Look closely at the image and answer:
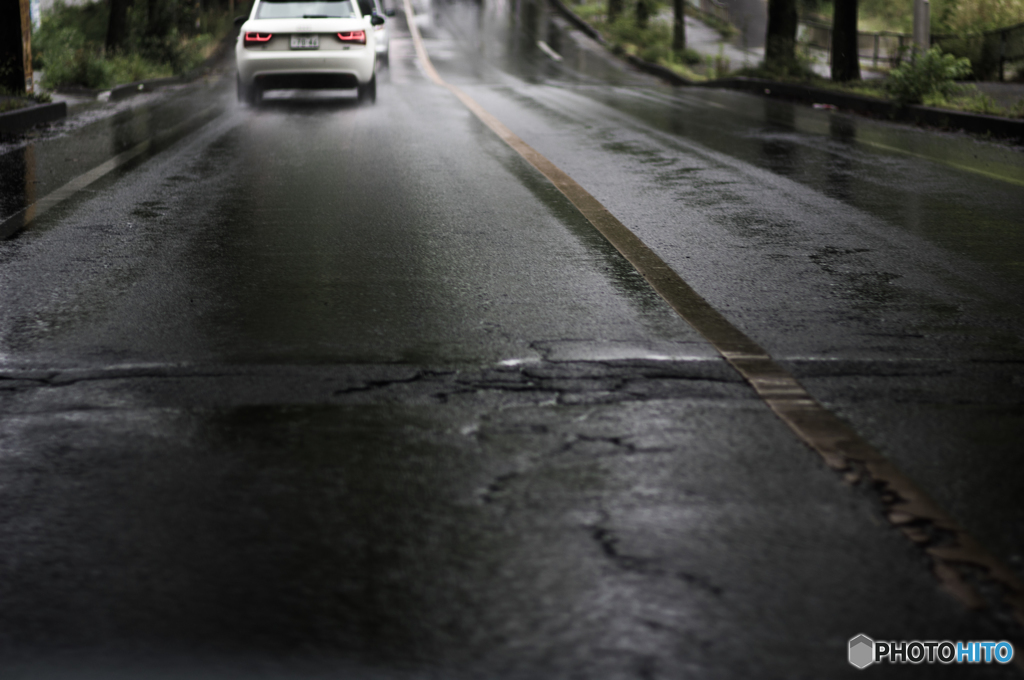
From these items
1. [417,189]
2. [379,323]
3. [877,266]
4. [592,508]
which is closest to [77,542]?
[592,508]

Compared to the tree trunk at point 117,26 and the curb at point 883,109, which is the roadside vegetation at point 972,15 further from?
the tree trunk at point 117,26

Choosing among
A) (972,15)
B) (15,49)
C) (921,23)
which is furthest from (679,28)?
(15,49)

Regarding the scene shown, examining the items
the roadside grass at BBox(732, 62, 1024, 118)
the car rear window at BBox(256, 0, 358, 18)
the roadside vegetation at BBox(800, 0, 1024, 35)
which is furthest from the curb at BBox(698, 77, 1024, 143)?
the car rear window at BBox(256, 0, 358, 18)

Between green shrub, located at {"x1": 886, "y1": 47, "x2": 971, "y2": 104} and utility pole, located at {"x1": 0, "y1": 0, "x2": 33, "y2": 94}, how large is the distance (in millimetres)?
12738

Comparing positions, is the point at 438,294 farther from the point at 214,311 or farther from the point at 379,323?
the point at 214,311

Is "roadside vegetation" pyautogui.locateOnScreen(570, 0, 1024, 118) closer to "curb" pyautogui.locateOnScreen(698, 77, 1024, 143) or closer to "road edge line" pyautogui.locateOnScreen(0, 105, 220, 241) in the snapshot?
"curb" pyautogui.locateOnScreen(698, 77, 1024, 143)

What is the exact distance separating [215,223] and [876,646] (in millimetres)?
6062

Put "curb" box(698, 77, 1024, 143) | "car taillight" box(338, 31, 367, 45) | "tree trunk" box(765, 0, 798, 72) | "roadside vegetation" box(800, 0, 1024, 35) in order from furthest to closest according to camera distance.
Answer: "roadside vegetation" box(800, 0, 1024, 35)
"tree trunk" box(765, 0, 798, 72)
"car taillight" box(338, 31, 367, 45)
"curb" box(698, 77, 1024, 143)

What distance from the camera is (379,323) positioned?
5.09 metres

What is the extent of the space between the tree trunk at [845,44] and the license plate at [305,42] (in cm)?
1047

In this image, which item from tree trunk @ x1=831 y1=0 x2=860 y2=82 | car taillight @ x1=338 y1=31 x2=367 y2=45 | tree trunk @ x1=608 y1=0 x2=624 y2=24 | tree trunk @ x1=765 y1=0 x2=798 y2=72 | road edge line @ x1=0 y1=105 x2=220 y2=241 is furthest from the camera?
tree trunk @ x1=608 y1=0 x2=624 y2=24

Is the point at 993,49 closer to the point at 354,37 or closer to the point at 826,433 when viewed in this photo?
the point at 354,37

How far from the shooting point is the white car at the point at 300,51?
17047 millimetres

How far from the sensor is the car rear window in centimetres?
1758
